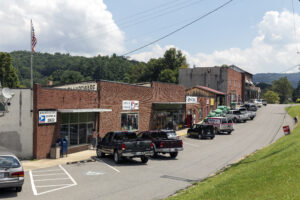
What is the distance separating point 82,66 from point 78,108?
491 feet

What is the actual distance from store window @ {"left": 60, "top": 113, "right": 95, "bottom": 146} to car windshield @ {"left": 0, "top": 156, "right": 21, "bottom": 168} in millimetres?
9732

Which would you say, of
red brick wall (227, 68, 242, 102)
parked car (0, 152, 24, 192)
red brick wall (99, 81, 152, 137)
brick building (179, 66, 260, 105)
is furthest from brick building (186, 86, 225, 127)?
parked car (0, 152, 24, 192)

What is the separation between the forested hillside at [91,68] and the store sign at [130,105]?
2771 inches

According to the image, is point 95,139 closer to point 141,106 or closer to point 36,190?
point 141,106

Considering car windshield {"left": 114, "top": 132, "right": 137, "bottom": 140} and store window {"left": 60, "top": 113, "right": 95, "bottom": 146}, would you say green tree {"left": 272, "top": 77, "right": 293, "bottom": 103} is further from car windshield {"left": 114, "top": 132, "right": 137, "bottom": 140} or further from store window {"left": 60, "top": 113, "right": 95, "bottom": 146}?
car windshield {"left": 114, "top": 132, "right": 137, "bottom": 140}

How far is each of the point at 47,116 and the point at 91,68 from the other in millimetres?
151323

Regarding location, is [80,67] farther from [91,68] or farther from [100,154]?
[100,154]

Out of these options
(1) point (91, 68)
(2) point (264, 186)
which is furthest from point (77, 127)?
(1) point (91, 68)

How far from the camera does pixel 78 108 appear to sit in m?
24.2

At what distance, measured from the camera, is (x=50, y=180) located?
1478 cm

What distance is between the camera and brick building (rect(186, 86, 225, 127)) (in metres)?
45.0

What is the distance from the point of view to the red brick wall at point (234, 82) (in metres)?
72.6

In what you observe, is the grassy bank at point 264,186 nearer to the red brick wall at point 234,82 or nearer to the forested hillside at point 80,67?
the red brick wall at point 234,82

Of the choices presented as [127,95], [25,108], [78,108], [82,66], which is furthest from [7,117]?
[82,66]
